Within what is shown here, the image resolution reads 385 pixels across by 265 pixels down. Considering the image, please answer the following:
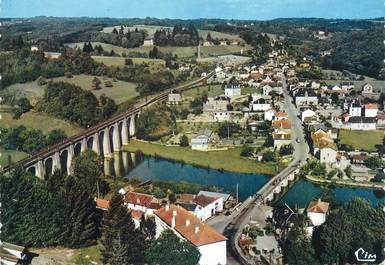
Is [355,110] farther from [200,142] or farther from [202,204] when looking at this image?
[202,204]

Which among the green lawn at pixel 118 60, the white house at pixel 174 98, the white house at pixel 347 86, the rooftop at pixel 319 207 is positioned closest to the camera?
the rooftop at pixel 319 207

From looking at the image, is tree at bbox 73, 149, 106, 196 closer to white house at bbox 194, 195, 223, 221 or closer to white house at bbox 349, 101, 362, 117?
white house at bbox 194, 195, 223, 221

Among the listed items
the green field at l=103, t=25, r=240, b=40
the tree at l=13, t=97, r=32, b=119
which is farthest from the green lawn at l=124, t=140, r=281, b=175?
the green field at l=103, t=25, r=240, b=40

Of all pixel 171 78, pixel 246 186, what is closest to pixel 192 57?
pixel 171 78

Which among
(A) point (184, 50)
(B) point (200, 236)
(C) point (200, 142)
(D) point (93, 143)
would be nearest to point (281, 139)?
(C) point (200, 142)

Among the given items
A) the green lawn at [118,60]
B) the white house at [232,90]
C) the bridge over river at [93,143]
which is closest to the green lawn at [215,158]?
the bridge over river at [93,143]

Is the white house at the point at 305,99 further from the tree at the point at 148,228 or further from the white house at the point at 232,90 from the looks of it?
the tree at the point at 148,228
